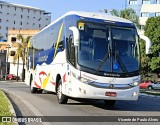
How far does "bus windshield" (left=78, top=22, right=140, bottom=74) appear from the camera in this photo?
14953mm

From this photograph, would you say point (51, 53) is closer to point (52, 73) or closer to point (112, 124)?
point (52, 73)

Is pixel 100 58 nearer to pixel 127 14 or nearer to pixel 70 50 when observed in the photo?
pixel 70 50

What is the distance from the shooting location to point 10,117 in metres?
11.0

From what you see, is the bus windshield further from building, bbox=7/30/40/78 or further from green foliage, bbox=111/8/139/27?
building, bbox=7/30/40/78

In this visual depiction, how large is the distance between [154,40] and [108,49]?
49.0 metres

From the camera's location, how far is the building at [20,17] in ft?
502

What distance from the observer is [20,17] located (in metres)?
160

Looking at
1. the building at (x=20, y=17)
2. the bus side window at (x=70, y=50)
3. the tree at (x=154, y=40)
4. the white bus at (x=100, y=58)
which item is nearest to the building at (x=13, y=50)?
the tree at (x=154, y=40)

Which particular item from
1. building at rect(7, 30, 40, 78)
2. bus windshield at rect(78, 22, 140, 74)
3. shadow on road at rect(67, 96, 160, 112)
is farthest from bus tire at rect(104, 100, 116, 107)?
building at rect(7, 30, 40, 78)

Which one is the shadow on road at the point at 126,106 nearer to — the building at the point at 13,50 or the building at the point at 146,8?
the building at the point at 146,8

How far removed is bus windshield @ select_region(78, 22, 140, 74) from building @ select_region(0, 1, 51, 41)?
13923 centimetres

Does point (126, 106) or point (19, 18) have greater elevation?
point (19, 18)

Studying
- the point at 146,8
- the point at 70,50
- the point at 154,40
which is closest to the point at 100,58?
the point at 70,50

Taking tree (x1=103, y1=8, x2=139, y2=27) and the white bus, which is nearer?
the white bus
